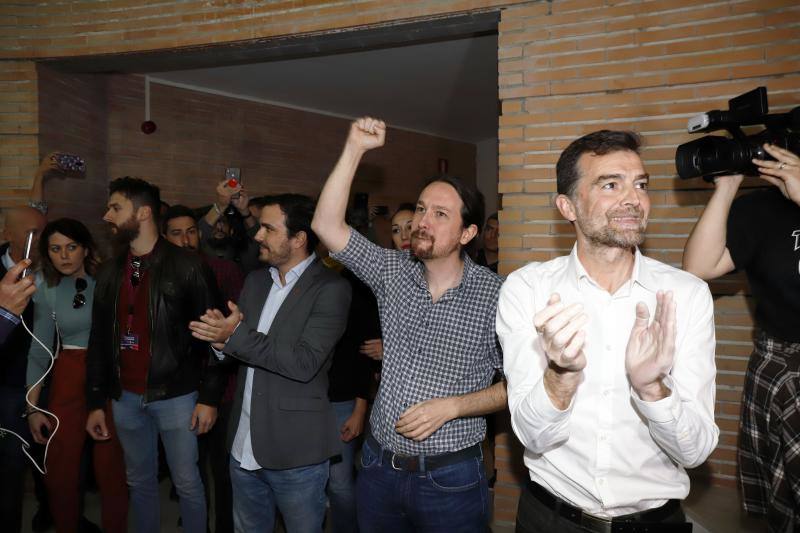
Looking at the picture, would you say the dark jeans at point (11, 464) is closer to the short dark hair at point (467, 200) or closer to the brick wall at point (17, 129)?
the brick wall at point (17, 129)

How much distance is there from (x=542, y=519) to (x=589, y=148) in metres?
1.13

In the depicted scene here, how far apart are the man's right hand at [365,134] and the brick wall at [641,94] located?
139cm

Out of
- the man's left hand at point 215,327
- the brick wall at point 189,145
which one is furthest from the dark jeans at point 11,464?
the brick wall at point 189,145

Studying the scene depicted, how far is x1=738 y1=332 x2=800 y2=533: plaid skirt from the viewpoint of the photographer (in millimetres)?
1952

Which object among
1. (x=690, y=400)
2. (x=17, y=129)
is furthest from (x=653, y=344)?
(x=17, y=129)

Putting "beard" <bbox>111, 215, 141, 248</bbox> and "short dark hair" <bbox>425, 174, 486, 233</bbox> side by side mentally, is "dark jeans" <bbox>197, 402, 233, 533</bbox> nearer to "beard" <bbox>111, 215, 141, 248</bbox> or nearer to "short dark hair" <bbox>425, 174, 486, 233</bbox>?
"beard" <bbox>111, 215, 141, 248</bbox>

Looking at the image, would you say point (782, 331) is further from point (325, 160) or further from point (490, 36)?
point (325, 160)

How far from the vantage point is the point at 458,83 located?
257 inches

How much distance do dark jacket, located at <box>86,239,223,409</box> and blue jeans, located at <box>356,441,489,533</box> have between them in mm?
1139

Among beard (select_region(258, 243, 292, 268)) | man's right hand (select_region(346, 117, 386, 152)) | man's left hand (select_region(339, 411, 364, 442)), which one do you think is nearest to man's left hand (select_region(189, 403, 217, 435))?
man's left hand (select_region(339, 411, 364, 442))

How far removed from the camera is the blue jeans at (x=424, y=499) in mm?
1934

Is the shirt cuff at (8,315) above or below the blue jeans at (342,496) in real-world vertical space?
above

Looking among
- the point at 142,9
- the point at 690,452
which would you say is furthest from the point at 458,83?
the point at 690,452

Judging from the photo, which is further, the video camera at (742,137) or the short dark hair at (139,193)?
the short dark hair at (139,193)
